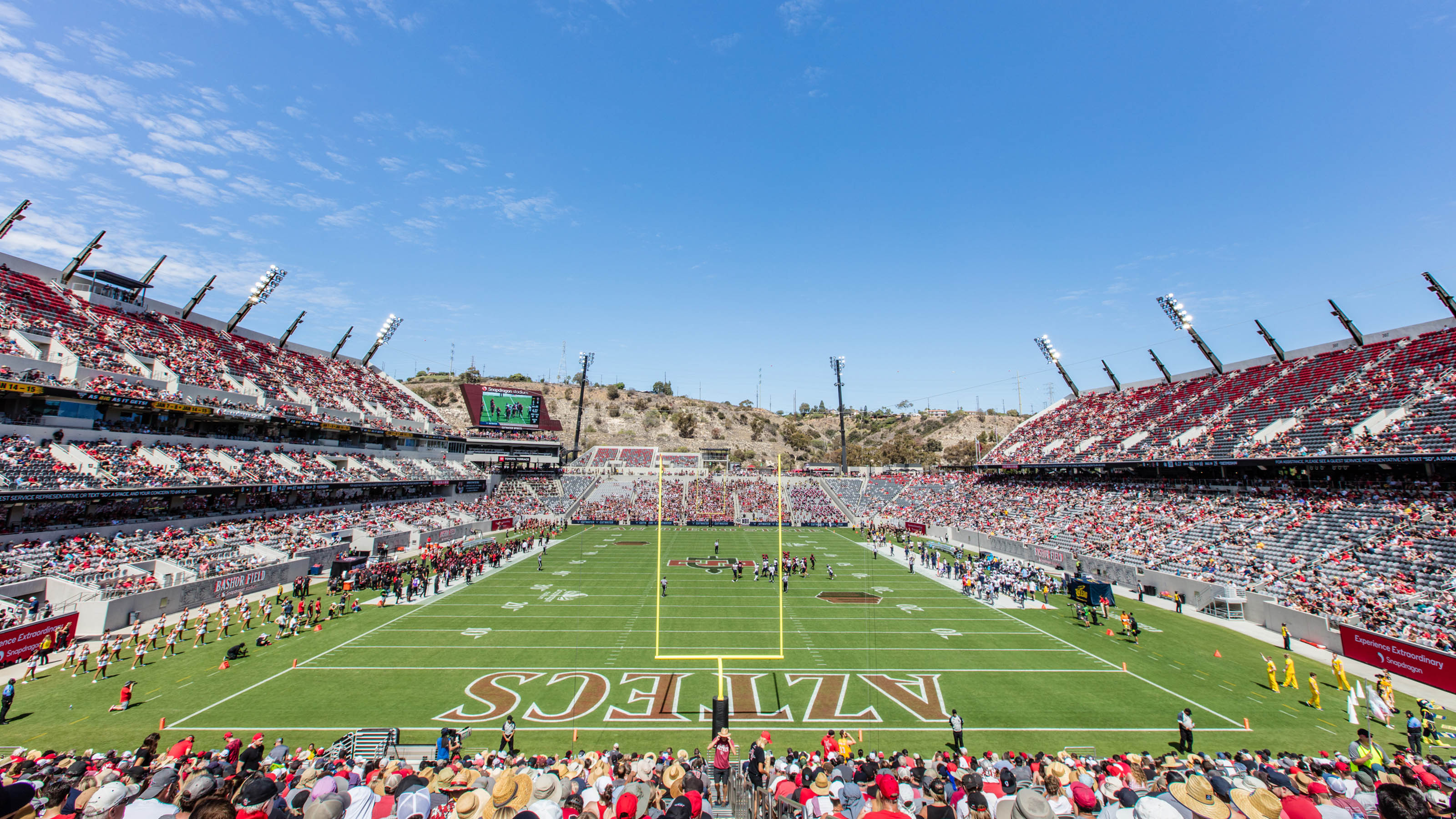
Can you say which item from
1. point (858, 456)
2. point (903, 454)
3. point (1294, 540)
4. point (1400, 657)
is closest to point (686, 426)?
point (858, 456)

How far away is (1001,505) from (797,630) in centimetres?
2887

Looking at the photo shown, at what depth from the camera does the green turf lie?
1212 centimetres

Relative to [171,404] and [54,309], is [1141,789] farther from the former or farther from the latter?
[54,309]

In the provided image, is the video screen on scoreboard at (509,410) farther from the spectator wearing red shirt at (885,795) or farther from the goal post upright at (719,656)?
the spectator wearing red shirt at (885,795)

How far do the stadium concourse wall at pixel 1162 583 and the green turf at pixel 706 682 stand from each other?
1658 millimetres

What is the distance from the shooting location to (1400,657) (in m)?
15.3

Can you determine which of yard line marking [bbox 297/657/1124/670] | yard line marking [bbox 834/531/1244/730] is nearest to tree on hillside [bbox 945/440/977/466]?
yard line marking [bbox 834/531/1244/730]

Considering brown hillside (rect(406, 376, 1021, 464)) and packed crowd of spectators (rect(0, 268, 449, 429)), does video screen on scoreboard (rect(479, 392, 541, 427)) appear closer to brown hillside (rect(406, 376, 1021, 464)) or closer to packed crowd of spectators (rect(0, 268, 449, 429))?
packed crowd of spectators (rect(0, 268, 449, 429))

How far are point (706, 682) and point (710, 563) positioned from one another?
17.2 m

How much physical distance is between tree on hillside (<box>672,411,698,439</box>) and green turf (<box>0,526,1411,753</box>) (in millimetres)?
84871

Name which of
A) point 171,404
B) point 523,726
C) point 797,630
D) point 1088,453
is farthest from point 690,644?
point 1088,453

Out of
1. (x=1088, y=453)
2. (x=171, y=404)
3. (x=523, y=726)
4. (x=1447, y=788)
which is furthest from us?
(x=1088, y=453)

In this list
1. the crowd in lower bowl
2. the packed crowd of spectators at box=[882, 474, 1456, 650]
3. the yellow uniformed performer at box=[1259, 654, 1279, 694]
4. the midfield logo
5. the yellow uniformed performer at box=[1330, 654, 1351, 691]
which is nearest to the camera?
the crowd in lower bowl

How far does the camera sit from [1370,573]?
19500mm
